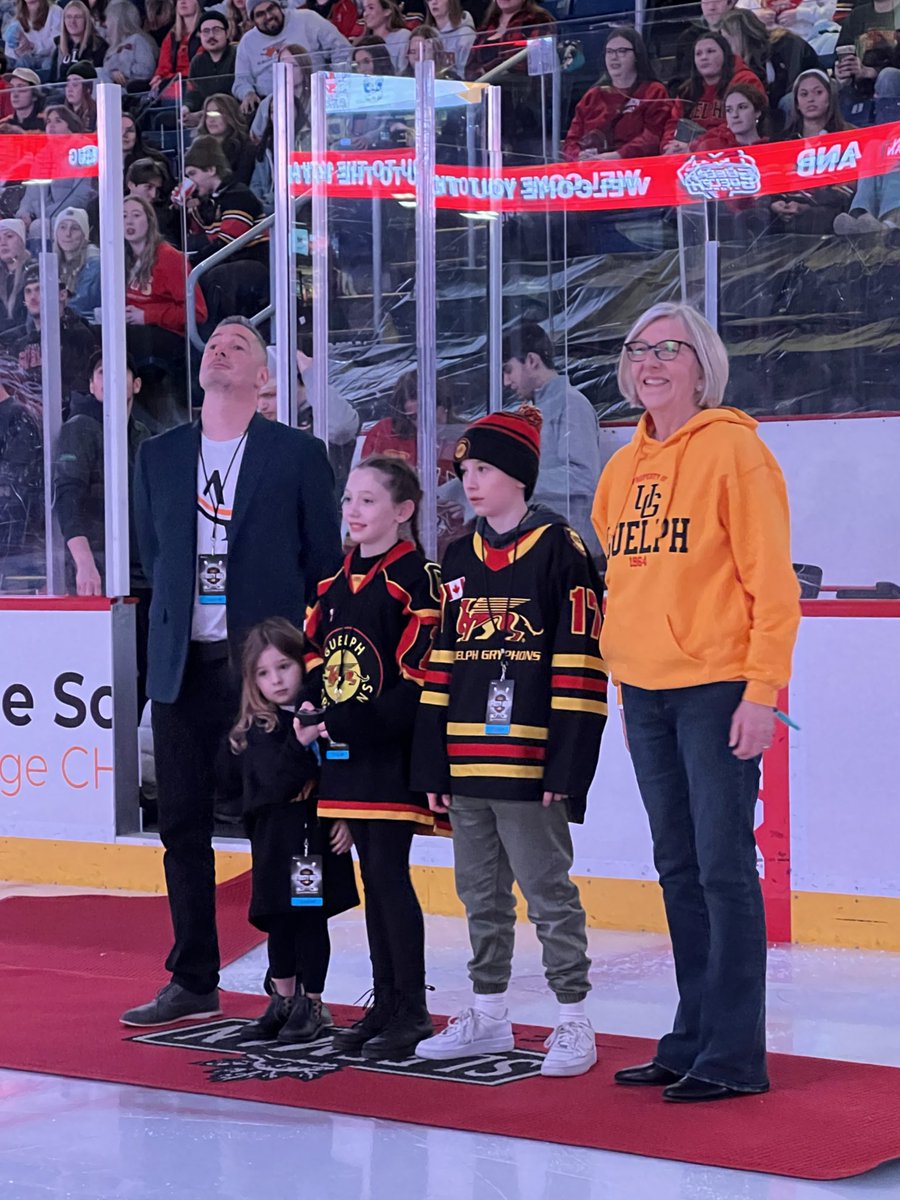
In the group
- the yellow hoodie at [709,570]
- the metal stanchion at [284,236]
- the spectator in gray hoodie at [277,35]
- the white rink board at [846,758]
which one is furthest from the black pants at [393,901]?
the spectator in gray hoodie at [277,35]

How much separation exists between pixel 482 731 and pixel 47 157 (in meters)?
3.65

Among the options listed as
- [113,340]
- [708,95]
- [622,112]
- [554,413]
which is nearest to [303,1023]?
[554,413]

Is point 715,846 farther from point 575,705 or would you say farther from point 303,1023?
point 303,1023

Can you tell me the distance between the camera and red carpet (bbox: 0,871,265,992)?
4465mm

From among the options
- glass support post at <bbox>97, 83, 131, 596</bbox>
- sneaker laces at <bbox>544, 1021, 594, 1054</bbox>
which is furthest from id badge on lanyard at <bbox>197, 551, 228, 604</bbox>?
glass support post at <bbox>97, 83, 131, 596</bbox>

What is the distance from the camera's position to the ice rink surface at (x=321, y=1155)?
257 cm

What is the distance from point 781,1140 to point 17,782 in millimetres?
3651

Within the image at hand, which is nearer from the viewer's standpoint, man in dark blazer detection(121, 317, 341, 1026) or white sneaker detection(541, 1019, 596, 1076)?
white sneaker detection(541, 1019, 596, 1076)

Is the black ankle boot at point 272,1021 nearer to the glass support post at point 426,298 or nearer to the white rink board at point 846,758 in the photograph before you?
the white rink board at point 846,758

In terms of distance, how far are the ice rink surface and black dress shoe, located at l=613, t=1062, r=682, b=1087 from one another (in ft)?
0.51

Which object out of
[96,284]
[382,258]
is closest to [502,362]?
[382,258]

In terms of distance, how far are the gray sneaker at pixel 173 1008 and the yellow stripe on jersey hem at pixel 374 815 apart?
69 cm

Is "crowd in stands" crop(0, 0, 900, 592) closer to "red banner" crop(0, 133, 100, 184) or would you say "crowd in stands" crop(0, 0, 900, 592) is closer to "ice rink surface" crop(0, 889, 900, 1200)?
"red banner" crop(0, 133, 100, 184)

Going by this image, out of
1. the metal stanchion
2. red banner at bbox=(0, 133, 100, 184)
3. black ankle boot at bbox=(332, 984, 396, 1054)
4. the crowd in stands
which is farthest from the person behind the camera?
red banner at bbox=(0, 133, 100, 184)
